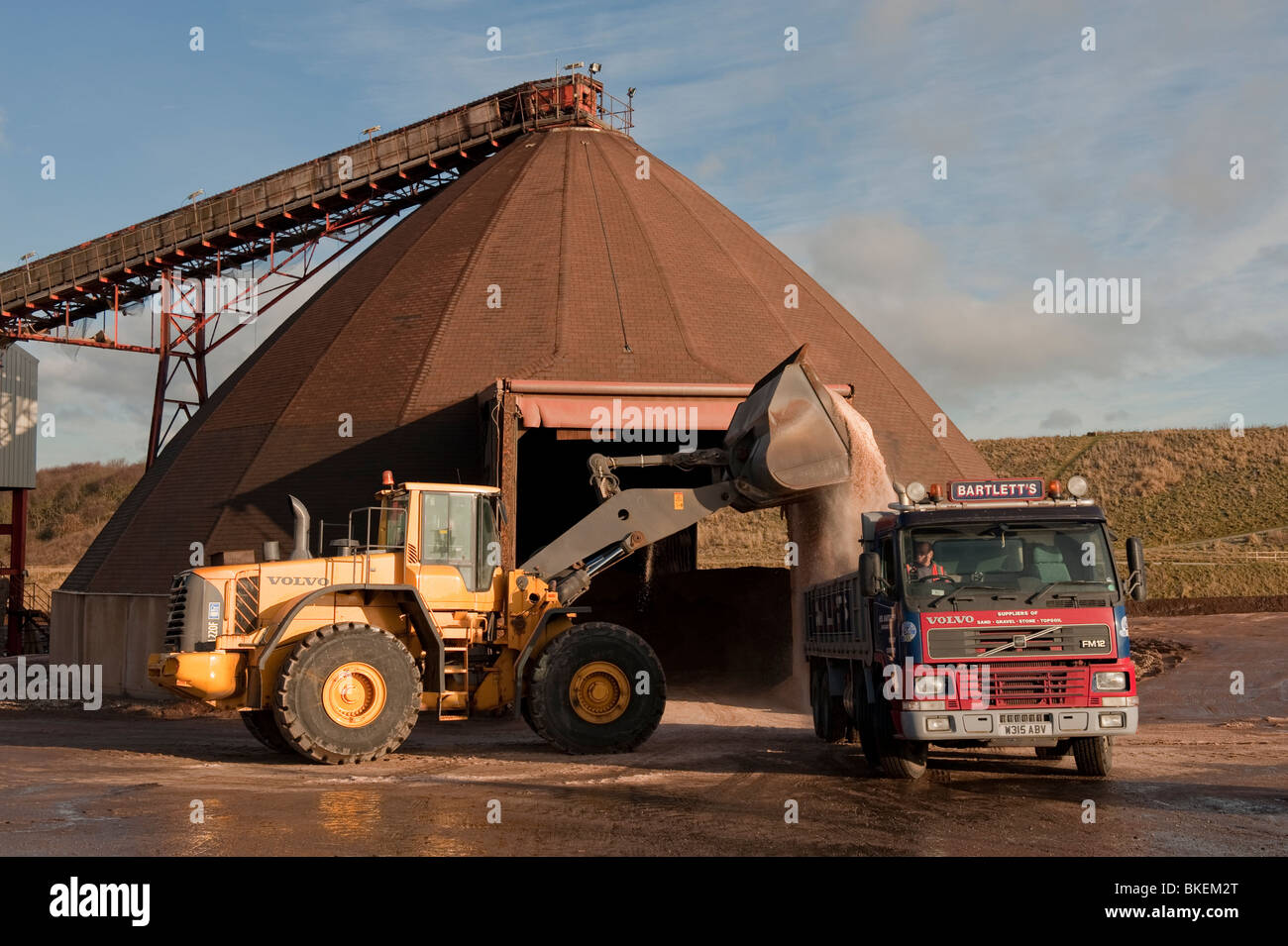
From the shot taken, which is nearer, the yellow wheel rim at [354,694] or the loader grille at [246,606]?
the yellow wheel rim at [354,694]

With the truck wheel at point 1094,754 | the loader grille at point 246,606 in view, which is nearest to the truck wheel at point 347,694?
the loader grille at point 246,606

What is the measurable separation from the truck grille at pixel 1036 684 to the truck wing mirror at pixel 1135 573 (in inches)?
40.5

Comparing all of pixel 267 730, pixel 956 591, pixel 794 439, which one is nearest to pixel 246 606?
pixel 267 730

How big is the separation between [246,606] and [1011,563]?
9753mm

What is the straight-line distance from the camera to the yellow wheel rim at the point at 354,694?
15.2 metres

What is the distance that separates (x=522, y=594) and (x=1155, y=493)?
6235 centimetres

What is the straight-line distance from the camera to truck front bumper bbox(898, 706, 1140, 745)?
1255 centimetres

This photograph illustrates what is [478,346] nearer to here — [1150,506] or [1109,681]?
[1109,681]

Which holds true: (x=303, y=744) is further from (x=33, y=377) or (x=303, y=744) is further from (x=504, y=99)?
(x=33, y=377)

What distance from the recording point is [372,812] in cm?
1161

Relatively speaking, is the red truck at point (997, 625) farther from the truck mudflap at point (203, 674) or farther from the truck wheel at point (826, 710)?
the truck mudflap at point (203, 674)

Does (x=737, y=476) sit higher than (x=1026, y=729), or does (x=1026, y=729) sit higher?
(x=737, y=476)

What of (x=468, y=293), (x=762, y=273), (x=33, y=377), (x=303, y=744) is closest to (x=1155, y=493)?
(x=762, y=273)

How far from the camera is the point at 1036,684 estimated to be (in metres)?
12.6
